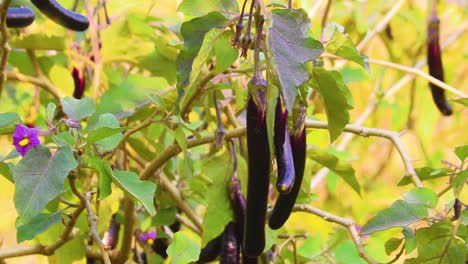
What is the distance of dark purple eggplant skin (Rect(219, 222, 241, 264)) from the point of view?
28.1 inches

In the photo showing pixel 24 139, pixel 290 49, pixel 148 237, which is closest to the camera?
pixel 290 49

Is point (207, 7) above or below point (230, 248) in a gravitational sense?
above

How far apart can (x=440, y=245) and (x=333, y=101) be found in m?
0.14

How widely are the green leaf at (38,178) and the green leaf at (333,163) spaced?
277mm

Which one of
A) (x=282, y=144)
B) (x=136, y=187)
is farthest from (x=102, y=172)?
(x=282, y=144)

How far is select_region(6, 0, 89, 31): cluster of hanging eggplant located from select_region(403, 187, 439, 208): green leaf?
31 centimetres

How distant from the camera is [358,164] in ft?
5.35

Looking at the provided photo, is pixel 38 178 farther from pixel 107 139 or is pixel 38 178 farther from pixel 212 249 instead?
pixel 212 249

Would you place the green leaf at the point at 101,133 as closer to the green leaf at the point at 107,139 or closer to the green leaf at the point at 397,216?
the green leaf at the point at 107,139

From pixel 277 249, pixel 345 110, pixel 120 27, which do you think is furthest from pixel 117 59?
pixel 345 110

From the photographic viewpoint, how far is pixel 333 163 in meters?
0.77

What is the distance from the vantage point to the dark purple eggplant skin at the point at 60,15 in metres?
0.66

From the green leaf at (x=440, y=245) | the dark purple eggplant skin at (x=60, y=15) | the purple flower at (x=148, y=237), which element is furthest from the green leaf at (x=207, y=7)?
the purple flower at (x=148, y=237)

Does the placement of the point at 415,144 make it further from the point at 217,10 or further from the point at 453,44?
the point at 217,10
